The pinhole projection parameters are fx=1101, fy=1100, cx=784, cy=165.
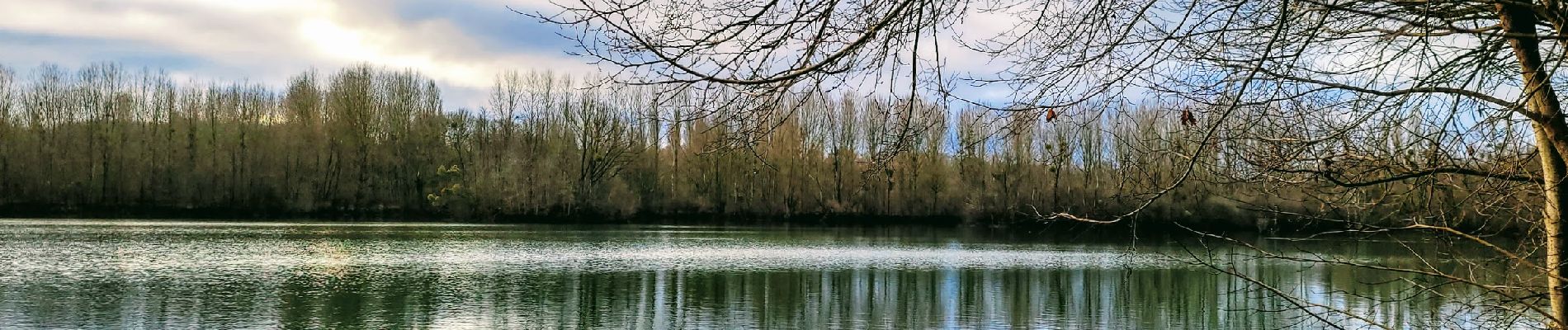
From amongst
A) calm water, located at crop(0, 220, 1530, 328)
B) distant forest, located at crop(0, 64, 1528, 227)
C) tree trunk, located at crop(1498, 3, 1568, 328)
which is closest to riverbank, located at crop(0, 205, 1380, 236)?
distant forest, located at crop(0, 64, 1528, 227)

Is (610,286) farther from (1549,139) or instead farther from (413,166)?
(413,166)

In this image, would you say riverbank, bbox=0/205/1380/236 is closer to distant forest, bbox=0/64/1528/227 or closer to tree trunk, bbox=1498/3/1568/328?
distant forest, bbox=0/64/1528/227

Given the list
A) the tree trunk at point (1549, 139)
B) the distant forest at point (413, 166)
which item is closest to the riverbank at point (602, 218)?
the distant forest at point (413, 166)

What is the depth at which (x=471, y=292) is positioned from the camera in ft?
55.7

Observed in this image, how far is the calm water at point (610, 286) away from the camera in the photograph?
14289 mm

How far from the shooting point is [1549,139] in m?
4.55

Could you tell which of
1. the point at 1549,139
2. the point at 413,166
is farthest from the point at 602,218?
the point at 1549,139

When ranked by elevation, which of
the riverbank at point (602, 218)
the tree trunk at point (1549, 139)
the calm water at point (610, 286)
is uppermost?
the tree trunk at point (1549, 139)

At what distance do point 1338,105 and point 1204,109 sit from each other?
3.34 ft

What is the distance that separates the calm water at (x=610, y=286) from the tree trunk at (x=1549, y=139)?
9.93ft

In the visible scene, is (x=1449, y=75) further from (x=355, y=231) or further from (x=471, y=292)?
(x=355, y=231)

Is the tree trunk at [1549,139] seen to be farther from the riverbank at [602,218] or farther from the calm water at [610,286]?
the riverbank at [602,218]

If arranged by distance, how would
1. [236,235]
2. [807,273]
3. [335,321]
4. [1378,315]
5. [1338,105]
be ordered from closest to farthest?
[1338,105]
[335,321]
[1378,315]
[807,273]
[236,235]

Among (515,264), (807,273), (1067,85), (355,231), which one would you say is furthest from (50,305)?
(355,231)
